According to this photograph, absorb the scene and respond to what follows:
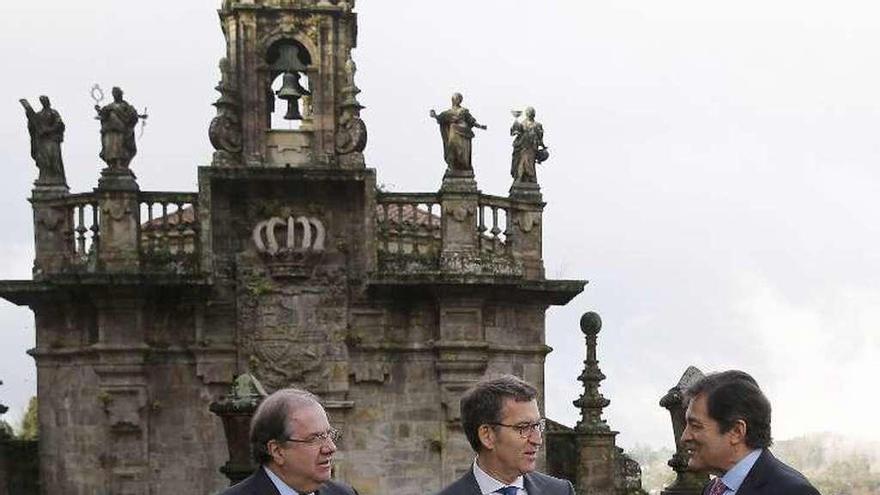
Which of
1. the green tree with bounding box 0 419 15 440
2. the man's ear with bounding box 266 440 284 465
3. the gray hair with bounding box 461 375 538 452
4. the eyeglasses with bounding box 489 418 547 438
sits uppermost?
the gray hair with bounding box 461 375 538 452

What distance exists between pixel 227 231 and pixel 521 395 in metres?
13.1

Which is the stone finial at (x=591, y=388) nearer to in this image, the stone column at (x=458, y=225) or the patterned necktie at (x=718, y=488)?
the stone column at (x=458, y=225)

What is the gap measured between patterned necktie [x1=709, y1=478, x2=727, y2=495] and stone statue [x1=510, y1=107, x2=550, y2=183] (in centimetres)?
1377

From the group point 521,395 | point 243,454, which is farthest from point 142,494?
point 521,395

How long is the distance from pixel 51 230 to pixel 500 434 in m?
14.1

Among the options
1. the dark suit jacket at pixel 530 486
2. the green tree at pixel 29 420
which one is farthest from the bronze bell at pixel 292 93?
the green tree at pixel 29 420

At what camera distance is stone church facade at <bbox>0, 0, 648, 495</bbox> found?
18531 millimetres

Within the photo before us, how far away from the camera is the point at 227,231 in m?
18.8

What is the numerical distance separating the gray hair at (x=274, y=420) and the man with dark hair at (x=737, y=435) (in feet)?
5.45

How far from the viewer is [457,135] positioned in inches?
743

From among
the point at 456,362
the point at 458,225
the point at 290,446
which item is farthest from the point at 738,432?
the point at 458,225

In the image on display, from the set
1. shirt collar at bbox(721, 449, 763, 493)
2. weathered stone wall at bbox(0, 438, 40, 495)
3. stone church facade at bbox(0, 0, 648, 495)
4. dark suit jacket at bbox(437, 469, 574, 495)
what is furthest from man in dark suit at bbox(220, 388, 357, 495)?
weathered stone wall at bbox(0, 438, 40, 495)

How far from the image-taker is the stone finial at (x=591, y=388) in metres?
20.9

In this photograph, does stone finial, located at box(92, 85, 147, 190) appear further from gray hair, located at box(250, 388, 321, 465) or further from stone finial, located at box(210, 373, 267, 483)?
gray hair, located at box(250, 388, 321, 465)
